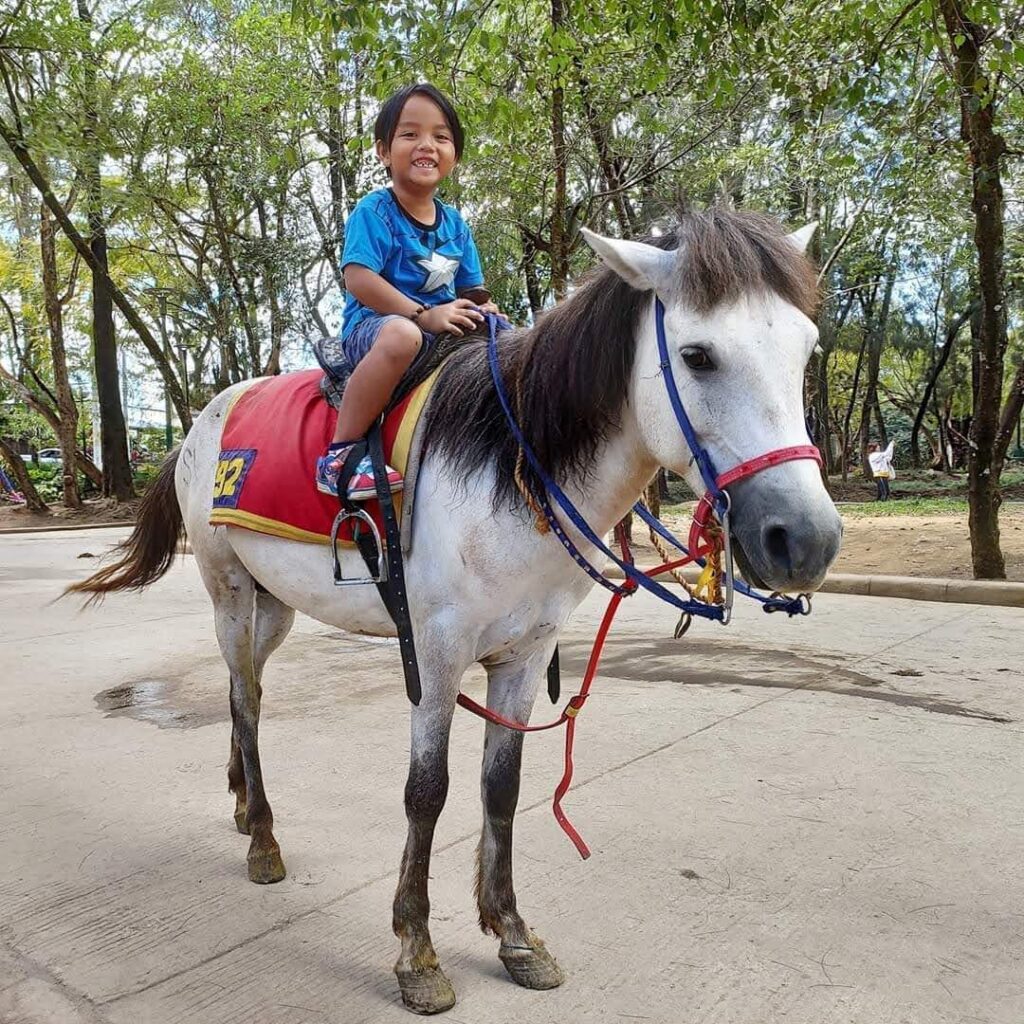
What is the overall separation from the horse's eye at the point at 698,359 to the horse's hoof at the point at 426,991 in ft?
5.01

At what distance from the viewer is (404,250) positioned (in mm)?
2293

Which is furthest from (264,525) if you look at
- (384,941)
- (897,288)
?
(897,288)

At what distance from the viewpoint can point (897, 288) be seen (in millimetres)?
26953

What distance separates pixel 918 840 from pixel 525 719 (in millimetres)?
1537

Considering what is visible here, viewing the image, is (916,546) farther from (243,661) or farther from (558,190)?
(243,661)

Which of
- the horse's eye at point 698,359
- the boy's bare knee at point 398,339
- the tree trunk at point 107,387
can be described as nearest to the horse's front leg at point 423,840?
the boy's bare knee at point 398,339

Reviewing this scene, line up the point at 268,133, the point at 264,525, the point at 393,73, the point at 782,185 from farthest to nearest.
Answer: the point at 268,133
the point at 782,185
the point at 393,73
the point at 264,525

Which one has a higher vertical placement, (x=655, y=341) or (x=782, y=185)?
(x=782, y=185)

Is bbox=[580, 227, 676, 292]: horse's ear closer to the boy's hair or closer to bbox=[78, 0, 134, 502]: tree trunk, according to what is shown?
the boy's hair

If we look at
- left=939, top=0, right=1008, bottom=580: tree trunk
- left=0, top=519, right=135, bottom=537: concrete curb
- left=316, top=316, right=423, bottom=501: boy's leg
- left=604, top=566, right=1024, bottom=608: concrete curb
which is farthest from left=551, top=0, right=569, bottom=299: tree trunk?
left=0, top=519, right=135, bottom=537: concrete curb

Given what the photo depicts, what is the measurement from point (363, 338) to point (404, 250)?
27 cm

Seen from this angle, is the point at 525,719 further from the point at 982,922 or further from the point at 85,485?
the point at 85,485

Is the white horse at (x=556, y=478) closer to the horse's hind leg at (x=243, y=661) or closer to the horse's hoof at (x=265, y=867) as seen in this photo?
the horse's hoof at (x=265, y=867)

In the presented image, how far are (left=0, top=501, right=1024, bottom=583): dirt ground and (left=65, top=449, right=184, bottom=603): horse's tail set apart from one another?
21.9ft
